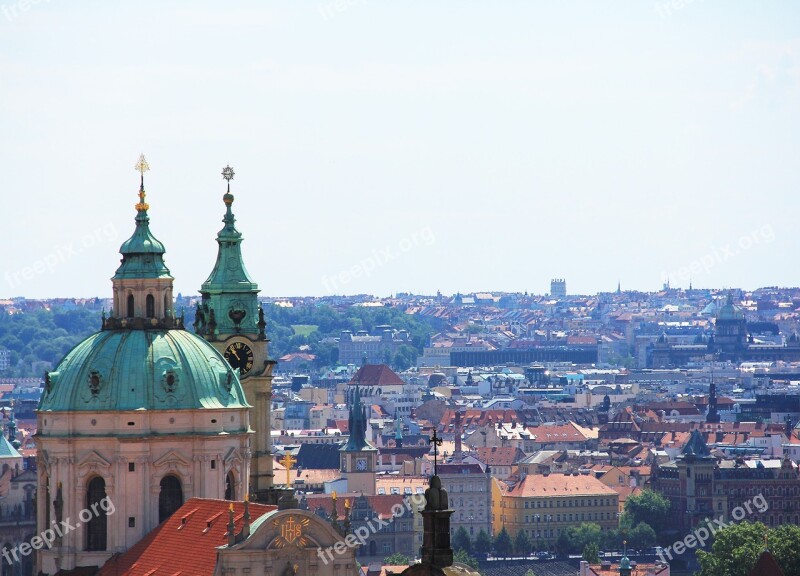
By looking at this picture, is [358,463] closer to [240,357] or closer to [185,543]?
[240,357]

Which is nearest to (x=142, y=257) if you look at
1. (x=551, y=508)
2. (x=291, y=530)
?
(x=291, y=530)

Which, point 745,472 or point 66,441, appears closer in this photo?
point 66,441

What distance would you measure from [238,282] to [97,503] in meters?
9.25

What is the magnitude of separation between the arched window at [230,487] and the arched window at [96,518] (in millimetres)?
2471

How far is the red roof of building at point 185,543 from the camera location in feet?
191

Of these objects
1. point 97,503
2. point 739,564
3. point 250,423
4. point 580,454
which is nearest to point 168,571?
point 97,503

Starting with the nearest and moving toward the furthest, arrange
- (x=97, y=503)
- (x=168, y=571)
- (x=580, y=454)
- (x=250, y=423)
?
A: 1. (x=168, y=571)
2. (x=97, y=503)
3. (x=250, y=423)
4. (x=580, y=454)

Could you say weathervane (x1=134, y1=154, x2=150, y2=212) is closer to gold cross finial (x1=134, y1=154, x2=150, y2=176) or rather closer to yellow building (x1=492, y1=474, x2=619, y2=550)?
gold cross finial (x1=134, y1=154, x2=150, y2=176)

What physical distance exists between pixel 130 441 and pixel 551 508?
102 meters

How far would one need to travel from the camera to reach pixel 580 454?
7766 inches

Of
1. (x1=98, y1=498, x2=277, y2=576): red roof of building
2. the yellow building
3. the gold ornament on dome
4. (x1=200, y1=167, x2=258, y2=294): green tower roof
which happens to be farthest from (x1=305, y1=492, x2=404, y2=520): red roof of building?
the gold ornament on dome

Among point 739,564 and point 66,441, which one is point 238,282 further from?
point 739,564

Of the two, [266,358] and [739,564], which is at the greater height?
[266,358]

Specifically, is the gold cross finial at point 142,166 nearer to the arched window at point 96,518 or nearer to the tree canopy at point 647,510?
the arched window at point 96,518
